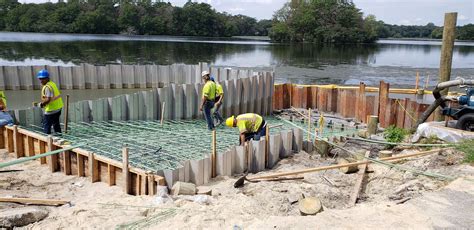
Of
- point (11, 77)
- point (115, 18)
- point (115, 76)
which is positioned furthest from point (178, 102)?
point (115, 18)

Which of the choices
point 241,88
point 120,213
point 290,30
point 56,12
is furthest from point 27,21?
point 120,213

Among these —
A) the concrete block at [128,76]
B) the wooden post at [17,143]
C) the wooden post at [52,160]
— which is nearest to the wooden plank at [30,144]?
the wooden post at [17,143]

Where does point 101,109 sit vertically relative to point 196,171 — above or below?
above

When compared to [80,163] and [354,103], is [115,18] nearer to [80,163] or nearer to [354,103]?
[354,103]

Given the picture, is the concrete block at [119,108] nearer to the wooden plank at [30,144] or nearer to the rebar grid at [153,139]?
the rebar grid at [153,139]

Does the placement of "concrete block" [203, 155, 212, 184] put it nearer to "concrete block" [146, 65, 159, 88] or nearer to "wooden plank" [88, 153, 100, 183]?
"wooden plank" [88, 153, 100, 183]

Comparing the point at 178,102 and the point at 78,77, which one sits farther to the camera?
the point at 78,77

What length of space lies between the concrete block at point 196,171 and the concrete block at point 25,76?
46.0ft

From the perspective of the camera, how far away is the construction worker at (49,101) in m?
9.12

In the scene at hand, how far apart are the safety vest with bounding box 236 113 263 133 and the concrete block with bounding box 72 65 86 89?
12713mm

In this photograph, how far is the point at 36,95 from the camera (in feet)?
59.4

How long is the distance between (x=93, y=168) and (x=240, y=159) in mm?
2866

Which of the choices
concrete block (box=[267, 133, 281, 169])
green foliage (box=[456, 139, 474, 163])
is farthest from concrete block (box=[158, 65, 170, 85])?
green foliage (box=[456, 139, 474, 163])

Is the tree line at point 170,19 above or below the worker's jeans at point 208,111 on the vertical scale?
above
